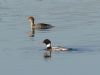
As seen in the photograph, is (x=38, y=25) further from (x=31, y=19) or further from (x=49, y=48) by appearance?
(x=49, y=48)

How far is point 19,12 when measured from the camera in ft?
111

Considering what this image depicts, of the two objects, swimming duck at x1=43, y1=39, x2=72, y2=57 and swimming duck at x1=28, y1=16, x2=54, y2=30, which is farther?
swimming duck at x1=28, y1=16, x2=54, y2=30

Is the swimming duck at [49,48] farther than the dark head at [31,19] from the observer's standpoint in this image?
No

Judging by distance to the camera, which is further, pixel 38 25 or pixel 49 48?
pixel 38 25

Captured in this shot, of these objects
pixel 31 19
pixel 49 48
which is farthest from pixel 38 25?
pixel 49 48

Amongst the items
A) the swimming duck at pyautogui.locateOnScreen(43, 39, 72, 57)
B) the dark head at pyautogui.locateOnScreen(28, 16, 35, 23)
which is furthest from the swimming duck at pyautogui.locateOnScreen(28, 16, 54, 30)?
the swimming duck at pyautogui.locateOnScreen(43, 39, 72, 57)

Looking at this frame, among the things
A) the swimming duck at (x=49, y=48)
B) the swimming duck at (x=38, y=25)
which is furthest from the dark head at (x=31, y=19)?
the swimming duck at (x=49, y=48)

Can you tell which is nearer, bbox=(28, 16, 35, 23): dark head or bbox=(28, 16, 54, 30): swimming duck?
bbox=(28, 16, 54, 30): swimming duck

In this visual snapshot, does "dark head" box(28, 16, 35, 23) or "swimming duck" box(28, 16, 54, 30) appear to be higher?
"dark head" box(28, 16, 35, 23)

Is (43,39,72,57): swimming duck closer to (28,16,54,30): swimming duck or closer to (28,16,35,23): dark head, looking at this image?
(28,16,54,30): swimming duck

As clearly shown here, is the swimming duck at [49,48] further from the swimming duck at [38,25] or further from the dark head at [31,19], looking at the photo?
the dark head at [31,19]

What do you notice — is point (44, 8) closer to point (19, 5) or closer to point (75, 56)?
point (19, 5)

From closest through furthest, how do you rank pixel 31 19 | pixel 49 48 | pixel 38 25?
1. pixel 49 48
2. pixel 38 25
3. pixel 31 19

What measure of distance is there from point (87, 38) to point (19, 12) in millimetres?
7741
